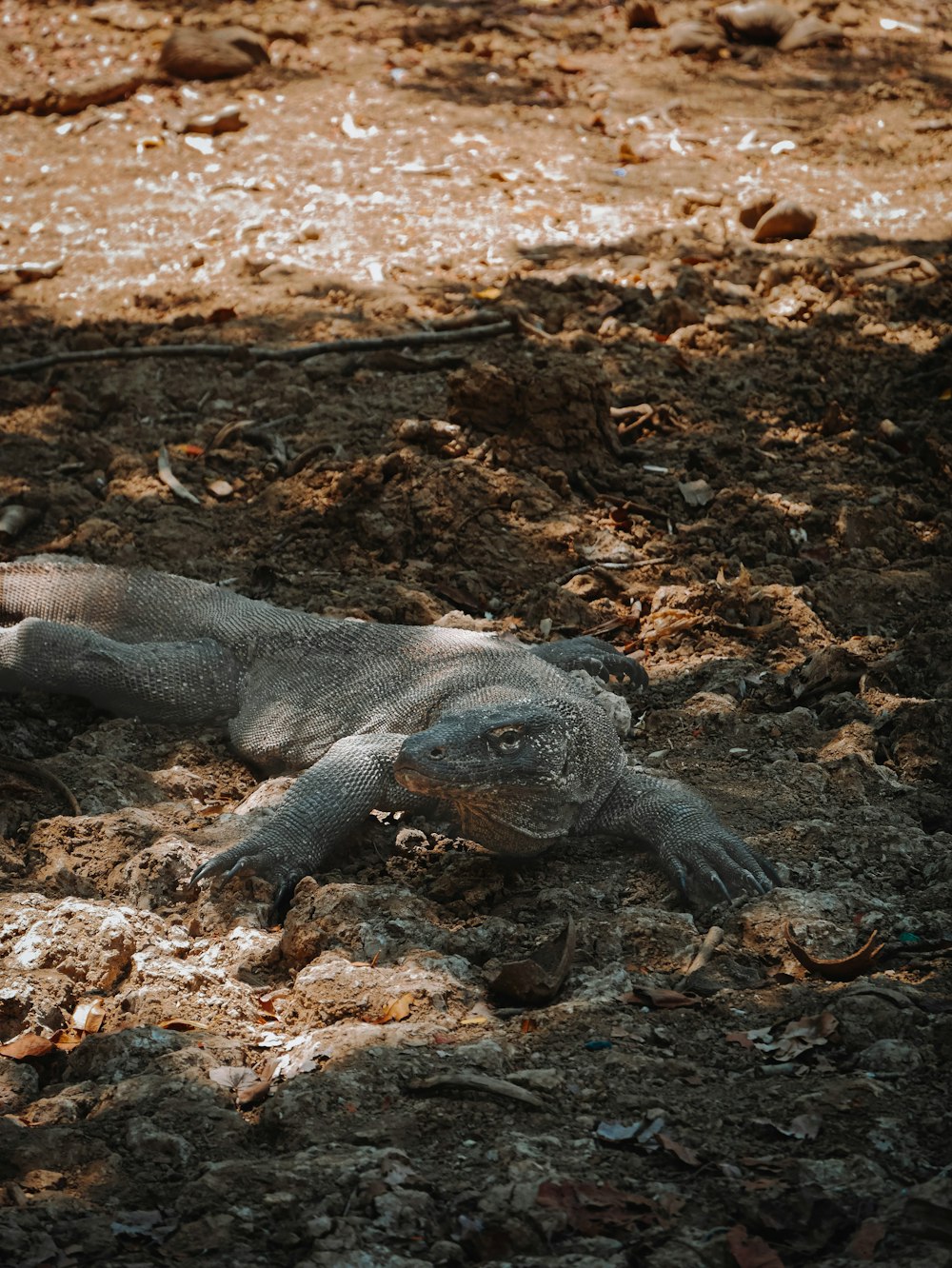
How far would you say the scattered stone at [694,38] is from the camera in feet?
42.7

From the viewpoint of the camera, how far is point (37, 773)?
16.1 ft

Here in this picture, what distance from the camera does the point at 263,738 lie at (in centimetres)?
532

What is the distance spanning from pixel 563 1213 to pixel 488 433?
507cm

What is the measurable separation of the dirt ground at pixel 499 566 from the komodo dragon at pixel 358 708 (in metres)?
0.14

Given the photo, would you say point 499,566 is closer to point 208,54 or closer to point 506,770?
point 506,770

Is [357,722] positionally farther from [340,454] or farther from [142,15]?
[142,15]

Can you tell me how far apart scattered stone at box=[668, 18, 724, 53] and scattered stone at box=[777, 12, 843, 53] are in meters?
0.62

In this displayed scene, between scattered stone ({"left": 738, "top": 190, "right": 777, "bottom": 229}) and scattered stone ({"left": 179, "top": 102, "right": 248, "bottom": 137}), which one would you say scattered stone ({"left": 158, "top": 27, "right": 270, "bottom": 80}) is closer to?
scattered stone ({"left": 179, "top": 102, "right": 248, "bottom": 137})

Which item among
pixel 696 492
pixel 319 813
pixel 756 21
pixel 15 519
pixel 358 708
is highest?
pixel 756 21

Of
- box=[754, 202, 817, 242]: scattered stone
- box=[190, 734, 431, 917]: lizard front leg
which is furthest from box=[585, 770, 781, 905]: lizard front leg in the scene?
box=[754, 202, 817, 242]: scattered stone

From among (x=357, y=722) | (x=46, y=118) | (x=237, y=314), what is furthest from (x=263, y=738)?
(x=46, y=118)

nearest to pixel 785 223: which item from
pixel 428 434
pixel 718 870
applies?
pixel 428 434

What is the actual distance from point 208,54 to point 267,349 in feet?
16.7

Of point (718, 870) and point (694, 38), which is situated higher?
point (694, 38)
